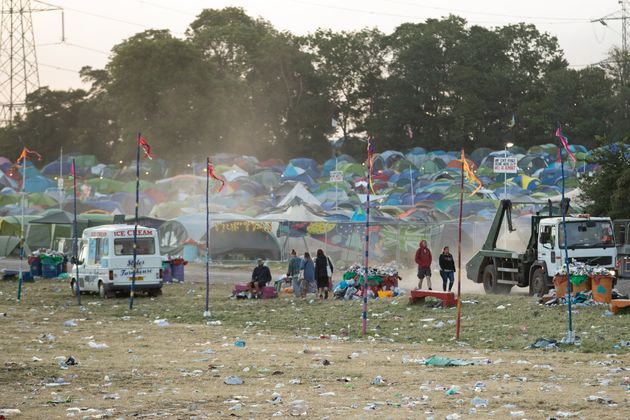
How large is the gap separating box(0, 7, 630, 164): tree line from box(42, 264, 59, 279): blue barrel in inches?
2383

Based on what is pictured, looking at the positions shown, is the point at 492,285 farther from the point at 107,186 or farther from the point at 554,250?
the point at 107,186

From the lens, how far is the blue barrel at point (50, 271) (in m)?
46.2

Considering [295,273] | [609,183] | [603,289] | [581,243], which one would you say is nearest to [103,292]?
[295,273]

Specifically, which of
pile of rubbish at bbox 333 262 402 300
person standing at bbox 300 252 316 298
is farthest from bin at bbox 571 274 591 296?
person standing at bbox 300 252 316 298

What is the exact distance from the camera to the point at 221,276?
46719 millimetres

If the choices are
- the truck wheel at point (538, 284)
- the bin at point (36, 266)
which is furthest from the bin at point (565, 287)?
the bin at point (36, 266)

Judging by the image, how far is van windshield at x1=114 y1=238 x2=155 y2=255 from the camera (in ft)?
116

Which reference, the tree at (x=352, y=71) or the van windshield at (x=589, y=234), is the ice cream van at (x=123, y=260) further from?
the tree at (x=352, y=71)

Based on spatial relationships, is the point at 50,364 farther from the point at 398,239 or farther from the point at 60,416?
the point at 398,239

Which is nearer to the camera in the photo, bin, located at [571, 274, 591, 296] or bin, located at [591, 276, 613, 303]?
bin, located at [591, 276, 613, 303]

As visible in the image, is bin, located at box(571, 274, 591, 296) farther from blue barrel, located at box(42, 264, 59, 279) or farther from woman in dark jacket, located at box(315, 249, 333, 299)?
blue barrel, located at box(42, 264, 59, 279)

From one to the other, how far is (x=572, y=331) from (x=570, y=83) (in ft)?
306

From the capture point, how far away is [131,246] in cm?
3541

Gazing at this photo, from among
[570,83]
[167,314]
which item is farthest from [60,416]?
[570,83]
